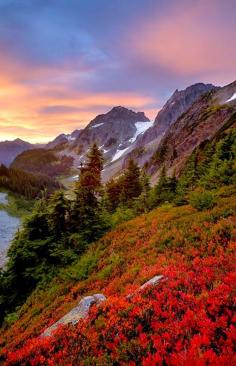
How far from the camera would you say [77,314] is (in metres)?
9.31

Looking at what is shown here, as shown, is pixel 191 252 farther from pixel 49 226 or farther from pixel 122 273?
pixel 49 226

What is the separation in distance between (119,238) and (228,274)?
9.45 meters

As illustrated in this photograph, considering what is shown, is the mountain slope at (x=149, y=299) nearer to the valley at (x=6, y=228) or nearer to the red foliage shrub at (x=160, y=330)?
the red foliage shrub at (x=160, y=330)

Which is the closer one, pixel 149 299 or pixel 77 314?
pixel 149 299

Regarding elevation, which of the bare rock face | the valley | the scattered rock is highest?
the scattered rock

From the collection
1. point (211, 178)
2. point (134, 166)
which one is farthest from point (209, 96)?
point (211, 178)

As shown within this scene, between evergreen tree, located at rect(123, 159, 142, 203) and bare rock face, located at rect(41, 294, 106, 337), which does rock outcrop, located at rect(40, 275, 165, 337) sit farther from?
evergreen tree, located at rect(123, 159, 142, 203)

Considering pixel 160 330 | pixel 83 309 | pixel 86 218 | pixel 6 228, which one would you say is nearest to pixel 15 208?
pixel 6 228

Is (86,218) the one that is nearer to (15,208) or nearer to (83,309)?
(83,309)

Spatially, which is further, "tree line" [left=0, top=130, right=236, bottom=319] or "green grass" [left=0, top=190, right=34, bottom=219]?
"green grass" [left=0, top=190, right=34, bottom=219]

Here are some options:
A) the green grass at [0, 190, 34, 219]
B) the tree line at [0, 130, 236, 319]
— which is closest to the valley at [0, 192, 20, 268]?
the green grass at [0, 190, 34, 219]

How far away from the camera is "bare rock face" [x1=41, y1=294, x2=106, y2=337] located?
889cm

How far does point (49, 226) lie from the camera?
19.7 m

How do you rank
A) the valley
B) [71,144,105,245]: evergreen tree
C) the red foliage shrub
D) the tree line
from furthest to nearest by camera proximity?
the valley, [71,144,105,245]: evergreen tree, the tree line, the red foliage shrub
